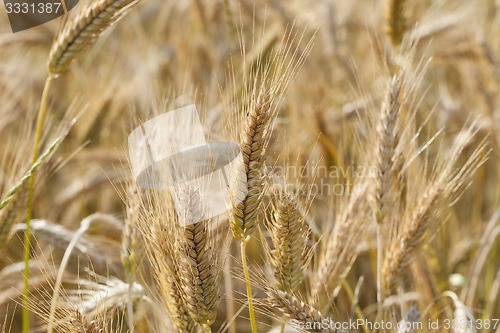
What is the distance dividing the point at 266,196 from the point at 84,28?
63 centimetres

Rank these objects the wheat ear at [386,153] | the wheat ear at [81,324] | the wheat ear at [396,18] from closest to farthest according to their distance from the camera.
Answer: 1. the wheat ear at [81,324]
2. the wheat ear at [386,153]
3. the wheat ear at [396,18]

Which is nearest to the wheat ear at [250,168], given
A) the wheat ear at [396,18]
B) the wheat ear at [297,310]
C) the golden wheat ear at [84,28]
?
the wheat ear at [297,310]

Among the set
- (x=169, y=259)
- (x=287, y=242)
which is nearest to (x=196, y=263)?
(x=169, y=259)

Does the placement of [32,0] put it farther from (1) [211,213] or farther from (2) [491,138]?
(2) [491,138]

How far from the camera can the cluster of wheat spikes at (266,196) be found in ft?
3.96

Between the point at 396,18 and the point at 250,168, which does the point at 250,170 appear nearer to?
the point at 250,168

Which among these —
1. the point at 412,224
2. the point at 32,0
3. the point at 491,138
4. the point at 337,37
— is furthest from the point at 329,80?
the point at 412,224

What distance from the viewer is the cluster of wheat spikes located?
1206 millimetres

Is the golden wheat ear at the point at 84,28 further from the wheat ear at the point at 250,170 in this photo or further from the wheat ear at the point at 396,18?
the wheat ear at the point at 396,18

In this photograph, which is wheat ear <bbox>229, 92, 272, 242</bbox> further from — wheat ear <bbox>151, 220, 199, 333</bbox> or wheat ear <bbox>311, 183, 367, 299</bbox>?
wheat ear <bbox>311, 183, 367, 299</bbox>

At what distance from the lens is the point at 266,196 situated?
66.3 inches

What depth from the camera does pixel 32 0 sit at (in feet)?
7.85

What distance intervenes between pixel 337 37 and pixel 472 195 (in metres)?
1.02

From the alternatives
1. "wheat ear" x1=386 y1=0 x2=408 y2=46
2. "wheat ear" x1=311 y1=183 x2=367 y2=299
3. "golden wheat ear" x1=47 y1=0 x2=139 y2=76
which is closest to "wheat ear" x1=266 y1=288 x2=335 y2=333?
"wheat ear" x1=311 y1=183 x2=367 y2=299
